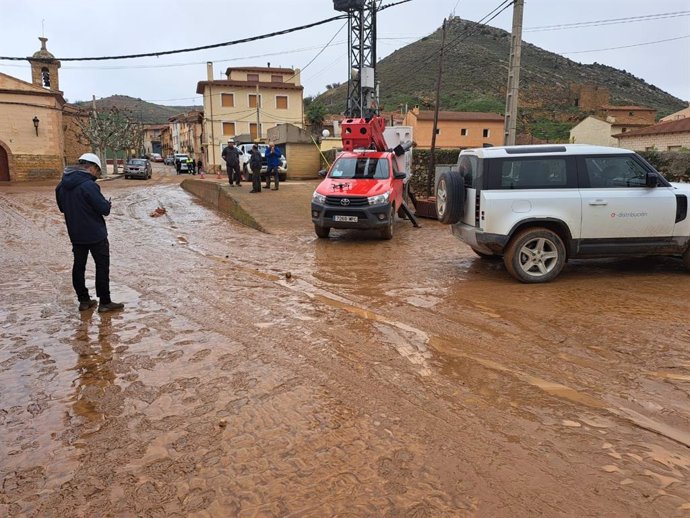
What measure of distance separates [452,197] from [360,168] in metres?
4.44

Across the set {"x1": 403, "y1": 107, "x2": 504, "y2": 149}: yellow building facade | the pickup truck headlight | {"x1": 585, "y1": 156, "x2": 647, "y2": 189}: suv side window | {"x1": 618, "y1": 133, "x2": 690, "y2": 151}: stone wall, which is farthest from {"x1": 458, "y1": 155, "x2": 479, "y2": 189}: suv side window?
{"x1": 403, "y1": 107, "x2": 504, "y2": 149}: yellow building facade

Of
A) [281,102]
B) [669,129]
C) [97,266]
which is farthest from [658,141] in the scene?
[281,102]

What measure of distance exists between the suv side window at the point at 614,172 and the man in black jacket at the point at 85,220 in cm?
646

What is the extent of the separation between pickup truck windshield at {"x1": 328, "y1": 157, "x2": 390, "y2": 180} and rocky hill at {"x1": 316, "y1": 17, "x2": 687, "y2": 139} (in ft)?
146

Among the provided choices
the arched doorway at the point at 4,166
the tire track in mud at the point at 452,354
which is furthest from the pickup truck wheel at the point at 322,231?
the arched doorway at the point at 4,166

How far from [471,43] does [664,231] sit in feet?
280

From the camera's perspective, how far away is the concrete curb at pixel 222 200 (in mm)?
13827

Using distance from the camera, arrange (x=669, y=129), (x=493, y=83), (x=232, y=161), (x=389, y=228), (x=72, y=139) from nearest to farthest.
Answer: (x=389, y=228) → (x=232, y=161) → (x=669, y=129) → (x=72, y=139) → (x=493, y=83)

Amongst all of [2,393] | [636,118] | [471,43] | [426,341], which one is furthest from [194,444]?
[471,43]

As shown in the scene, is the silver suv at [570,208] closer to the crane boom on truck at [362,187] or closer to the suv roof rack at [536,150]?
the suv roof rack at [536,150]

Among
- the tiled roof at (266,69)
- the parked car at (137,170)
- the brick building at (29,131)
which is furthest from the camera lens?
the tiled roof at (266,69)

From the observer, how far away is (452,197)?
24.6 ft

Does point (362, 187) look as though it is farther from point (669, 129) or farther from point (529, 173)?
point (669, 129)

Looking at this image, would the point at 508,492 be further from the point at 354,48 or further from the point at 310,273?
the point at 354,48
